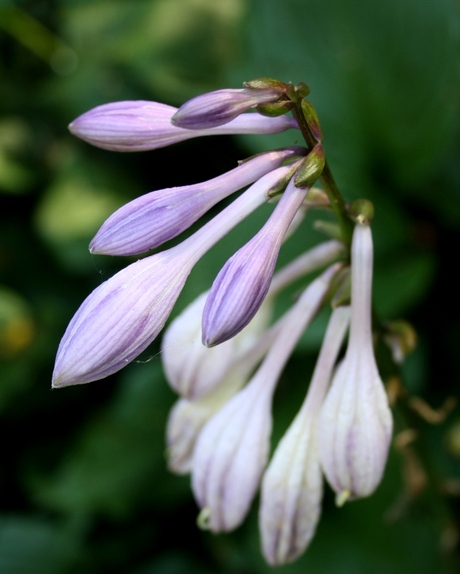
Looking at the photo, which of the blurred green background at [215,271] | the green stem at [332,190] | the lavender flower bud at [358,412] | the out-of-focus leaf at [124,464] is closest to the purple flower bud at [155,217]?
the green stem at [332,190]

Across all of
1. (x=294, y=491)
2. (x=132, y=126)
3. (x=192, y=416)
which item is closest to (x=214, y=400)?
(x=192, y=416)

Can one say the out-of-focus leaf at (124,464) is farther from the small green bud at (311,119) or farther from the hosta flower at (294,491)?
the small green bud at (311,119)

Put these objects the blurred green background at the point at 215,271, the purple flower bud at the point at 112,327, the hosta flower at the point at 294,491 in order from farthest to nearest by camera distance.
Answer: the blurred green background at the point at 215,271
the hosta flower at the point at 294,491
the purple flower bud at the point at 112,327

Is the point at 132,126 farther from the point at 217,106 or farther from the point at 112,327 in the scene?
the point at 112,327

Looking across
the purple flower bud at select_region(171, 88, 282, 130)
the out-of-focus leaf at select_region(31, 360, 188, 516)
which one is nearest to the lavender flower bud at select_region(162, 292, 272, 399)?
the purple flower bud at select_region(171, 88, 282, 130)

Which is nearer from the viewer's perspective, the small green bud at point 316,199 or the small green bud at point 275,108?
the small green bud at point 275,108

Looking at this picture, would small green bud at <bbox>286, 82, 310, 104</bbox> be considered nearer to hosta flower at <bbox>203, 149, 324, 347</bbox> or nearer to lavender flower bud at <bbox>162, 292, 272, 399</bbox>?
hosta flower at <bbox>203, 149, 324, 347</bbox>
